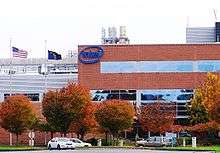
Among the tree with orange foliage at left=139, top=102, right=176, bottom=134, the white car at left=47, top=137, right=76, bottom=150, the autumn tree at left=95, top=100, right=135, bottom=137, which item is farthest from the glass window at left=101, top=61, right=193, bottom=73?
the white car at left=47, top=137, right=76, bottom=150

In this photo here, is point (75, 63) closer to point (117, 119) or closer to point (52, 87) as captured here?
point (52, 87)

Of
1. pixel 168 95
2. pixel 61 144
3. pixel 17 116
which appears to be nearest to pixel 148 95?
pixel 168 95

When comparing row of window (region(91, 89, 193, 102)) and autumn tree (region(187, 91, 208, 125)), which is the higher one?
row of window (region(91, 89, 193, 102))

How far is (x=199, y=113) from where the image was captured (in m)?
86.6

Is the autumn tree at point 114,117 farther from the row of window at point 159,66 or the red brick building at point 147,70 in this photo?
the row of window at point 159,66

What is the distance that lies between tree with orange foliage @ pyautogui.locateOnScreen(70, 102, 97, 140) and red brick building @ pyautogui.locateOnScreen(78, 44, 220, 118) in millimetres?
17589

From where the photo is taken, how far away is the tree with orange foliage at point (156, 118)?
8531 centimetres

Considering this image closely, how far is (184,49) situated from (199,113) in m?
11.0

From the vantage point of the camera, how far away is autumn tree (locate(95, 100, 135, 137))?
75438 millimetres

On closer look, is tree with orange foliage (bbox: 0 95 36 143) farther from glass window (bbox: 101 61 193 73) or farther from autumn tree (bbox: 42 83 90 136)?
glass window (bbox: 101 61 193 73)

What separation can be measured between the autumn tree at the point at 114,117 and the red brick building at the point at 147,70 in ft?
57.2

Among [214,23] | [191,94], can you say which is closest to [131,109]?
[191,94]

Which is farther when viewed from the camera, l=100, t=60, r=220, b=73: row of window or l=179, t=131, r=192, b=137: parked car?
l=100, t=60, r=220, b=73: row of window

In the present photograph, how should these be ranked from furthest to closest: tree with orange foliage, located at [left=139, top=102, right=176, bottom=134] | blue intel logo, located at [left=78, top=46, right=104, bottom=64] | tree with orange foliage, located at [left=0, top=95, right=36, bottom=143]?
blue intel logo, located at [left=78, top=46, right=104, bottom=64]
tree with orange foliage, located at [left=139, top=102, right=176, bottom=134]
tree with orange foliage, located at [left=0, top=95, right=36, bottom=143]
